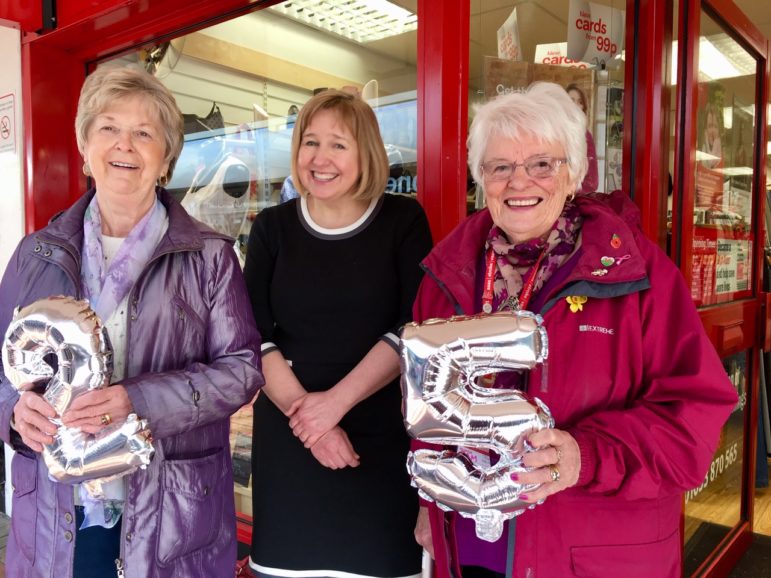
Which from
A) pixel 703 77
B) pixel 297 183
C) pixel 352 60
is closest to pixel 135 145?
pixel 297 183

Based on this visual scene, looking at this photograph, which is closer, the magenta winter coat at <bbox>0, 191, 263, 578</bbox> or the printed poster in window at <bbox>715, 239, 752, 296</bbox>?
the magenta winter coat at <bbox>0, 191, 263, 578</bbox>

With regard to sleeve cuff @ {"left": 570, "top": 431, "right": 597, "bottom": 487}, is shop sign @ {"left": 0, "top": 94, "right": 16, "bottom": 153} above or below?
above

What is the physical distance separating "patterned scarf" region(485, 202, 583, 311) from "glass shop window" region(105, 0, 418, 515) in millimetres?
1442

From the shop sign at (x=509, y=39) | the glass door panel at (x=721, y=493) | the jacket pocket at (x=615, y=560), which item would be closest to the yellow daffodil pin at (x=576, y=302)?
the jacket pocket at (x=615, y=560)

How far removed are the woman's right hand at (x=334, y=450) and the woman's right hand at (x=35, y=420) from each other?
2.00ft

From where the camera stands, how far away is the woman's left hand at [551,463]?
107 cm

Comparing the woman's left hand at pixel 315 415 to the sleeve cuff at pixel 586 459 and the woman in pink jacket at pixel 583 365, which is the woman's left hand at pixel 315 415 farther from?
the sleeve cuff at pixel 586 459

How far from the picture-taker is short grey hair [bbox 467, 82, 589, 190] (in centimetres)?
130

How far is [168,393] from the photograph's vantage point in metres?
1.29

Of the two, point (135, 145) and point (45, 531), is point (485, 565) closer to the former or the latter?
point (45, 531)

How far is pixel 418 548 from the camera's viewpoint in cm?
168

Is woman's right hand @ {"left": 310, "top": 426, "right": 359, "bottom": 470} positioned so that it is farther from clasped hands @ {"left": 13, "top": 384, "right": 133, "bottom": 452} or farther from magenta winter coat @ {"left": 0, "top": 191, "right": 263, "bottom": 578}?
clasped hands @ {"left": 13, "top": 384, "right": 133, "bottom": 452}

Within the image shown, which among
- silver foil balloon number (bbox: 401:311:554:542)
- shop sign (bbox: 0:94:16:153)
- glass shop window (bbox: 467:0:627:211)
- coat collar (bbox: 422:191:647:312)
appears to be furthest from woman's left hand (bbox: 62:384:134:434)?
shop sign (bbox: 0:94:16:153)

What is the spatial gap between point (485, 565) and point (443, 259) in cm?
65
